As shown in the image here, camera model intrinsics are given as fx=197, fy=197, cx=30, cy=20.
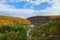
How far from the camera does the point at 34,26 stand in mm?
3518

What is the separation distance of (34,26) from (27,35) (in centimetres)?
21

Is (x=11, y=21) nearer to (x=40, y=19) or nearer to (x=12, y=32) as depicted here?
(x=12, y=32)

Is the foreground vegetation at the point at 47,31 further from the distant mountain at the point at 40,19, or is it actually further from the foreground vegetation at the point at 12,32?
the foreground vegetation at the point at 12,32

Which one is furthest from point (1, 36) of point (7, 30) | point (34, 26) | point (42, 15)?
point (42, 15)

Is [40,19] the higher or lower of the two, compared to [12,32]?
higher

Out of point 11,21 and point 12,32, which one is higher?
point 11,21

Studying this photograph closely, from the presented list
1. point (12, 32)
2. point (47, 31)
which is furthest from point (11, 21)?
point (47, 31)

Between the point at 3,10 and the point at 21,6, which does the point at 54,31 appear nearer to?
the point at 21,6

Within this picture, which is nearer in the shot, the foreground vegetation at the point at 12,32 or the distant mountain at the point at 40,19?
the foreground vegetation at the point at 12,32

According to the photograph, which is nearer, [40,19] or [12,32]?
[12,32]

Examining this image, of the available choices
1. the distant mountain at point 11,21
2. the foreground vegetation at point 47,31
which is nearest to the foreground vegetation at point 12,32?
the distant mountain at point 11,21

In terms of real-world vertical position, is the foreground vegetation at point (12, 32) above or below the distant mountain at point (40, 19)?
below

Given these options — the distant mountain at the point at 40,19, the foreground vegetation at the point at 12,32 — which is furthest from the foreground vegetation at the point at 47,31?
the foreground vegetation at the point at 12,32

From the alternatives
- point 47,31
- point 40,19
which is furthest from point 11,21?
point 47,31
